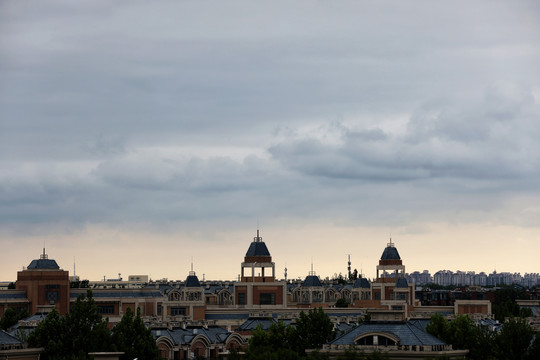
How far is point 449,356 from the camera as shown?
117 m

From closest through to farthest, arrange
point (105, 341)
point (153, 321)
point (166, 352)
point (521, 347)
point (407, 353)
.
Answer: point (407, 353) → point (521, 347) → point (105, 341) → point (166, 352) → point (153, 321)

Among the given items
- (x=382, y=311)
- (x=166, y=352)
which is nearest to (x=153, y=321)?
(x=166, y=352)

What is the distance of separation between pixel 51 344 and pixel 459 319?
5072 cm

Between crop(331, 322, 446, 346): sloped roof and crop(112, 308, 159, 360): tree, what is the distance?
85.4ft

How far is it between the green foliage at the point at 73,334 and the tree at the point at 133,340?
4.66 feet

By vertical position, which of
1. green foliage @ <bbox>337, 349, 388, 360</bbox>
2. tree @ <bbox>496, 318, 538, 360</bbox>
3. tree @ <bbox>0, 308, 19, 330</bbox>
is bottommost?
green foliage @ <bbox>337, 349, 388, 360</bbox>

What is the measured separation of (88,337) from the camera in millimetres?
141500

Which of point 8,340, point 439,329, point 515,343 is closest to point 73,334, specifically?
point 8,340

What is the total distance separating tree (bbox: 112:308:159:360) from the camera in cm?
13712

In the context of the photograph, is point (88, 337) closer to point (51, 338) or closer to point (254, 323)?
point (51, 338)

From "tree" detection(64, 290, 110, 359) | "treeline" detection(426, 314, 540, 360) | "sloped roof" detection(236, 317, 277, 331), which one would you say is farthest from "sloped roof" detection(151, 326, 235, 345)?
"treeline" detection(426, 314, 540, 360)

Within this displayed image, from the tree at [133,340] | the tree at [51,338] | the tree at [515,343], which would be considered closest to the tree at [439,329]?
the tree at [515,343]

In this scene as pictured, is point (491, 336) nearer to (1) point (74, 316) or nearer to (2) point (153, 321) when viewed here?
(1) point (74, 316)

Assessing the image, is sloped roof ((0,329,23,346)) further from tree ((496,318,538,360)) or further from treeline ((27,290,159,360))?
tree ((496,318,538,360))
